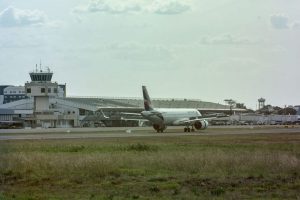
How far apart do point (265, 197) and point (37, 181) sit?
376 inches

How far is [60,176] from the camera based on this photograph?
25141 mm

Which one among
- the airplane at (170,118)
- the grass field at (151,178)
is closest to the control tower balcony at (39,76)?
the airplane at (170,118)

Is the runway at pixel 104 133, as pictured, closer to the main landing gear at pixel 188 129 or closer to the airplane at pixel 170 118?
the main landing gear at pixel 188 129

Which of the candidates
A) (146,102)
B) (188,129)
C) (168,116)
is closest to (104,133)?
(168,116)

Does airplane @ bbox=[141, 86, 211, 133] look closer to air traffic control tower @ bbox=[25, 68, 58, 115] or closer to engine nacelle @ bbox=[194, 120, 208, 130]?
Result: engine nacelle @ bbox=[194, 120, 208, 130]

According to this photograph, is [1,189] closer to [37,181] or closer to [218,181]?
[37,181]

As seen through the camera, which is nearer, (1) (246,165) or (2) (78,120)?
(1) (246,165)

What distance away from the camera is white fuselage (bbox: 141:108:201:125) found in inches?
3890

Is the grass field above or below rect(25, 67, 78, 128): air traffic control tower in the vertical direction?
below

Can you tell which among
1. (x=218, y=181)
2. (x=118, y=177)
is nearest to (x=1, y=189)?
(x=118, y=177)

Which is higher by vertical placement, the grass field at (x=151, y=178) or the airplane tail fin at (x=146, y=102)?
the airplane tail fin at (x=146, y=102)

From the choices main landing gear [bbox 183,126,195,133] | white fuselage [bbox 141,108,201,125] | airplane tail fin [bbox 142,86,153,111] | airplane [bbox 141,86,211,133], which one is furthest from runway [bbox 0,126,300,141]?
airplane tail fin [bbox 142,86,153,111]

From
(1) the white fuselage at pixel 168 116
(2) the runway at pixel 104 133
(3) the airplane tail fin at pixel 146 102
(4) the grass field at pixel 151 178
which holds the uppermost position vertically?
(3) the airplane tail fin at pixel 146 102

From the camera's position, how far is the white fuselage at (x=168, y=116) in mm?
98812
